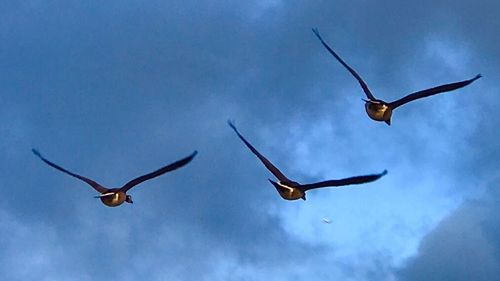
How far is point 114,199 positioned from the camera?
54562 mm

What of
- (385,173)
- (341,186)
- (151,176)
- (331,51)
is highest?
(331,51)

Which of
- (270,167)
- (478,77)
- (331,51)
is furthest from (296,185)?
(478,77)

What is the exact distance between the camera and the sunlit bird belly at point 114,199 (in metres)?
54.5

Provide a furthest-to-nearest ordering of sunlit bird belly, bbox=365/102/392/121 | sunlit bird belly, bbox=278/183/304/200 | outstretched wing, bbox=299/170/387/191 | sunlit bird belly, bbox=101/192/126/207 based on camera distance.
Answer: sunlit bird belly, bbox=101/192/126/207, sunlit bird belly, bbox=365/102/392/121, sunlit bird belly, bbox=278/183/304/200, outstretched wing, bbox=299/170/387/191

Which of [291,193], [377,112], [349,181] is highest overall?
[377,112]

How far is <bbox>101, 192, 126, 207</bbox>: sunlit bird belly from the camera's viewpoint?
5453 cm

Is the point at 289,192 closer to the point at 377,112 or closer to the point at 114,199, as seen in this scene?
the point at 377,112

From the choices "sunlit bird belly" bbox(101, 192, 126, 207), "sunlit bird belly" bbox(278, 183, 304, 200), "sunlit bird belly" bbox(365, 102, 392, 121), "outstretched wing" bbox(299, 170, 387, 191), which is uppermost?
"sunlit bird belly" bbox(365, 102, 392, 121)

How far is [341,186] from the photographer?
45000mm

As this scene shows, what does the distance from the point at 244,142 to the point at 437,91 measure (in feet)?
32.0

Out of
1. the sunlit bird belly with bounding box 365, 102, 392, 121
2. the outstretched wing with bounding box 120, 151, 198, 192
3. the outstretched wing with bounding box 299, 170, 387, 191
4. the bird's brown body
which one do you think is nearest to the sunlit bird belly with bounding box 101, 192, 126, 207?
the outstretched wing with bounding box 120, 151, 198, 192

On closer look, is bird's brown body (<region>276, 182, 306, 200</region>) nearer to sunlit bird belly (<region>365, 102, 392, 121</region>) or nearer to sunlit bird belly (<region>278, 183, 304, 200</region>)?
sunlit bird belly (<region>278, 183, 304, 200</region>)

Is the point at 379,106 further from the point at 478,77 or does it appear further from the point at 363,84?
the point at 478,77

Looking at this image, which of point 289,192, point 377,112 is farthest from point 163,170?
point 377,112
